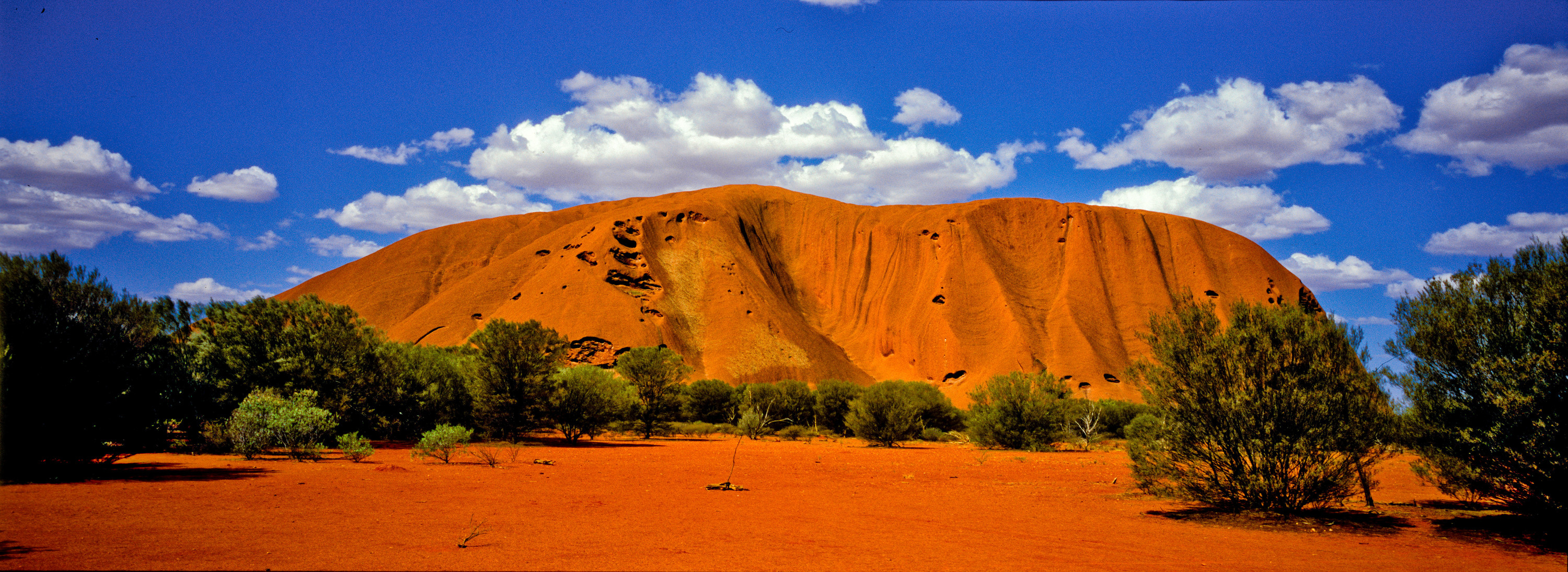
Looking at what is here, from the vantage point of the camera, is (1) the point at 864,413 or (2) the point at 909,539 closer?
(2) the point at 909,539

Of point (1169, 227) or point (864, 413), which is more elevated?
point (1169, 227)

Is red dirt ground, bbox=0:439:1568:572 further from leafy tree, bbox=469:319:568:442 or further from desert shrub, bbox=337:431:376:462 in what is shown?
leafy tree, bbox=469:319:568:442

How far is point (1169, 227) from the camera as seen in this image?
7625 centimetres

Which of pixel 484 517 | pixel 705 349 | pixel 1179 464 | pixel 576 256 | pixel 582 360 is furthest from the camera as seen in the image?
pixel 576 256

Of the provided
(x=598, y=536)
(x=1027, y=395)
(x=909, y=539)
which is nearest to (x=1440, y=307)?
(x=909, y=539)

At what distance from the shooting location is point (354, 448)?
56.6 ft

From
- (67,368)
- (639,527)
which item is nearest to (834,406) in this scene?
(639,527)

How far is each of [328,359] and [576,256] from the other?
4767cm

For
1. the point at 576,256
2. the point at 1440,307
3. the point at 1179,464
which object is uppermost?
the point at 576,256

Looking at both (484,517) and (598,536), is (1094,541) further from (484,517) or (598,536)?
(484,517)

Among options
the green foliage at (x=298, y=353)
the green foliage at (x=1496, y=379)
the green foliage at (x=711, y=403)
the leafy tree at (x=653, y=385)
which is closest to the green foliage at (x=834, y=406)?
the green foliage at (x=711, y=403)

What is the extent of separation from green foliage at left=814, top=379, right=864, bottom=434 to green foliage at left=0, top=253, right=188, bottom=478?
29330 millimetres

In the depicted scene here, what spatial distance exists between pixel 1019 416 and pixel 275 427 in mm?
24301

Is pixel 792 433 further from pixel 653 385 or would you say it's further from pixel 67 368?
pixel 67 368
